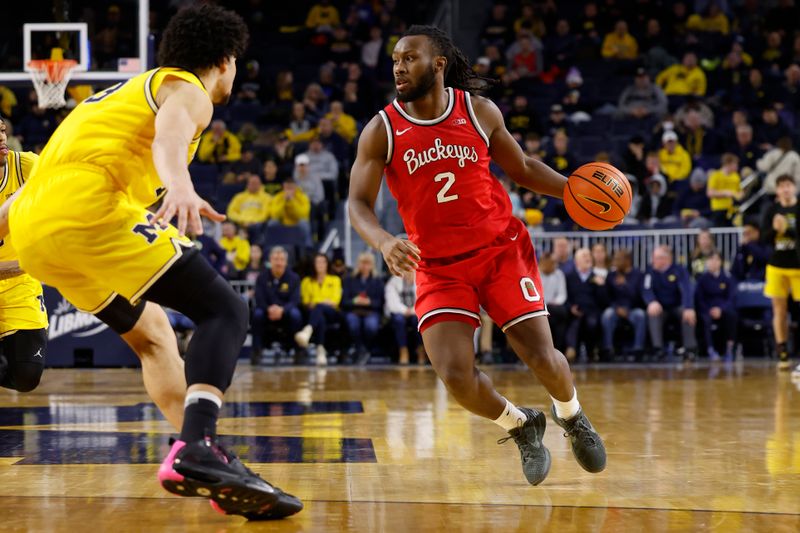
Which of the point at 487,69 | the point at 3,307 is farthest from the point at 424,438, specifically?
the point at 487,69

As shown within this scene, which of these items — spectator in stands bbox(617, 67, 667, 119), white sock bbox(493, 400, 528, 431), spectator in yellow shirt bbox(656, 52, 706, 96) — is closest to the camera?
white sock bbox(493, 400, 528, 431)

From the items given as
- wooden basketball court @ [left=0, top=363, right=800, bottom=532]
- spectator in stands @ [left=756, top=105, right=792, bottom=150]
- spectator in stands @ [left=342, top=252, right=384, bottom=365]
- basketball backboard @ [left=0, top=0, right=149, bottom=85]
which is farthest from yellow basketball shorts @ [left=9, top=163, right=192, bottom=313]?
spectator in stands @ [left=756, top=105, right=792, bottom=150]

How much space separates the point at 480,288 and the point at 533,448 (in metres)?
0.72

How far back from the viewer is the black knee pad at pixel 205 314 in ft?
11.3

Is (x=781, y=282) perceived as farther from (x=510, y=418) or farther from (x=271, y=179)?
(x=510, y=418)

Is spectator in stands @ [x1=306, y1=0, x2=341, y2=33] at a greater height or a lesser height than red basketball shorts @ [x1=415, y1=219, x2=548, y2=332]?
greater

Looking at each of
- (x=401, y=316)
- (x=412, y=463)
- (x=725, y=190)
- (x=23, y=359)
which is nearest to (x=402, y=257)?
(x=412, y=463)

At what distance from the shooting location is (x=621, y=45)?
59.9ft

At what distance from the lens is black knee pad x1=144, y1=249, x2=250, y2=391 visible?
11.3 ft

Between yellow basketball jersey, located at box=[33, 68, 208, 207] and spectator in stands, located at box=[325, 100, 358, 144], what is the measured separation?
12.3 metres

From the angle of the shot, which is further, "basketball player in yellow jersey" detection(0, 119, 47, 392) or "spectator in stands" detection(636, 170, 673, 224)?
"spectator in stands" detection(636, 170, 673, 224)

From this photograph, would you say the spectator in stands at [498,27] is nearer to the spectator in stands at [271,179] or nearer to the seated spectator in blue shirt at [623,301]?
the spectator in stands at [271,179]

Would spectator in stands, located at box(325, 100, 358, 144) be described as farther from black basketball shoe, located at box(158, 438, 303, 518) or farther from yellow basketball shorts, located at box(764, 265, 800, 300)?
black basketball shoe, located at box(158, 438, 303, 518)

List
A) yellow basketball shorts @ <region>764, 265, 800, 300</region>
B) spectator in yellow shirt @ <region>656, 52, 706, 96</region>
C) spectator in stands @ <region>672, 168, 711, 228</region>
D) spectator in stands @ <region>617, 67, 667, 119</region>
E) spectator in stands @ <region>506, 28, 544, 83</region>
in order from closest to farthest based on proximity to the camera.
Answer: yellow basketball shorts @ <region>764, 265, 800, 300</region> < spectator in stands @ <region>672, 168, 711, 228</region> < spectator in stands @ <region>617, 67, 667, 119</region> < spectator in yellow shirt @ <region>656, 52, 706, 96</region> < spectator in stands @ <region>506, 28, 544, 83</region>
